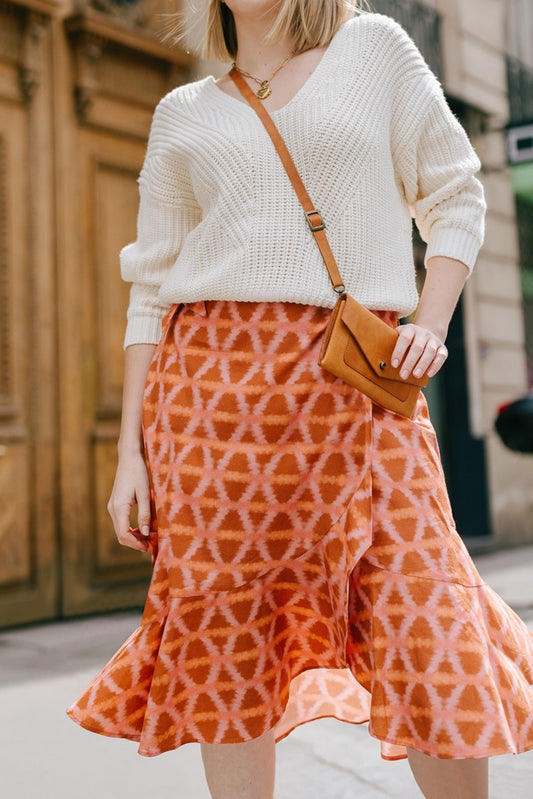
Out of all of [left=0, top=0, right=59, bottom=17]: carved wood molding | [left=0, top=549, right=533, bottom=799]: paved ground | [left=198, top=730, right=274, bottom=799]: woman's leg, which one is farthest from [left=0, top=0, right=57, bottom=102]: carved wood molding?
[left=198, top=730, right=274, bottom=799]: woman's leg

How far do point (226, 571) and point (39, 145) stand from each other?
11.2 ft

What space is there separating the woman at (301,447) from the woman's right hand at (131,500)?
0.05 ft

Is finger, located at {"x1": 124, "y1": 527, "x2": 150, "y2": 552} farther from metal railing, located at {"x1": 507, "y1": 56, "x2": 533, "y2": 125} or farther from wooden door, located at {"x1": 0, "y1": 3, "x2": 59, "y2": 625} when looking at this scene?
metal railing, located at {"x1": 507, "y1": 56, "x2": 533, "y2": 125}

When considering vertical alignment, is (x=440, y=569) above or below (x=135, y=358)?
below

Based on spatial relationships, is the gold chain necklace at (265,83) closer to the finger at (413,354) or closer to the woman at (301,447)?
the woman at (301,447)

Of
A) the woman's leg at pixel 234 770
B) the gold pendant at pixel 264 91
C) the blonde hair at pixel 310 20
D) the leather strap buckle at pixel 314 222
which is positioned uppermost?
the blonde hair at pixel 310 20

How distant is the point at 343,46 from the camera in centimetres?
150

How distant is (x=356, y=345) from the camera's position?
1.31m

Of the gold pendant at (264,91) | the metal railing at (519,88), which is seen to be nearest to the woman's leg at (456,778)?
the gold pendant at (264,91)

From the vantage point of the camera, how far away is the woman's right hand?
1547 mm

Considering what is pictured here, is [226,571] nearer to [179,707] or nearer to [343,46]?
[179,707]

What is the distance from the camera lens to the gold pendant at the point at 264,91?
5.01 feet

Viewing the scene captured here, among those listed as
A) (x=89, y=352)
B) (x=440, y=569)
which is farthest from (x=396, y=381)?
(x=89, y=352)

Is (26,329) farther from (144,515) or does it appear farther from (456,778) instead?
(456,778)
